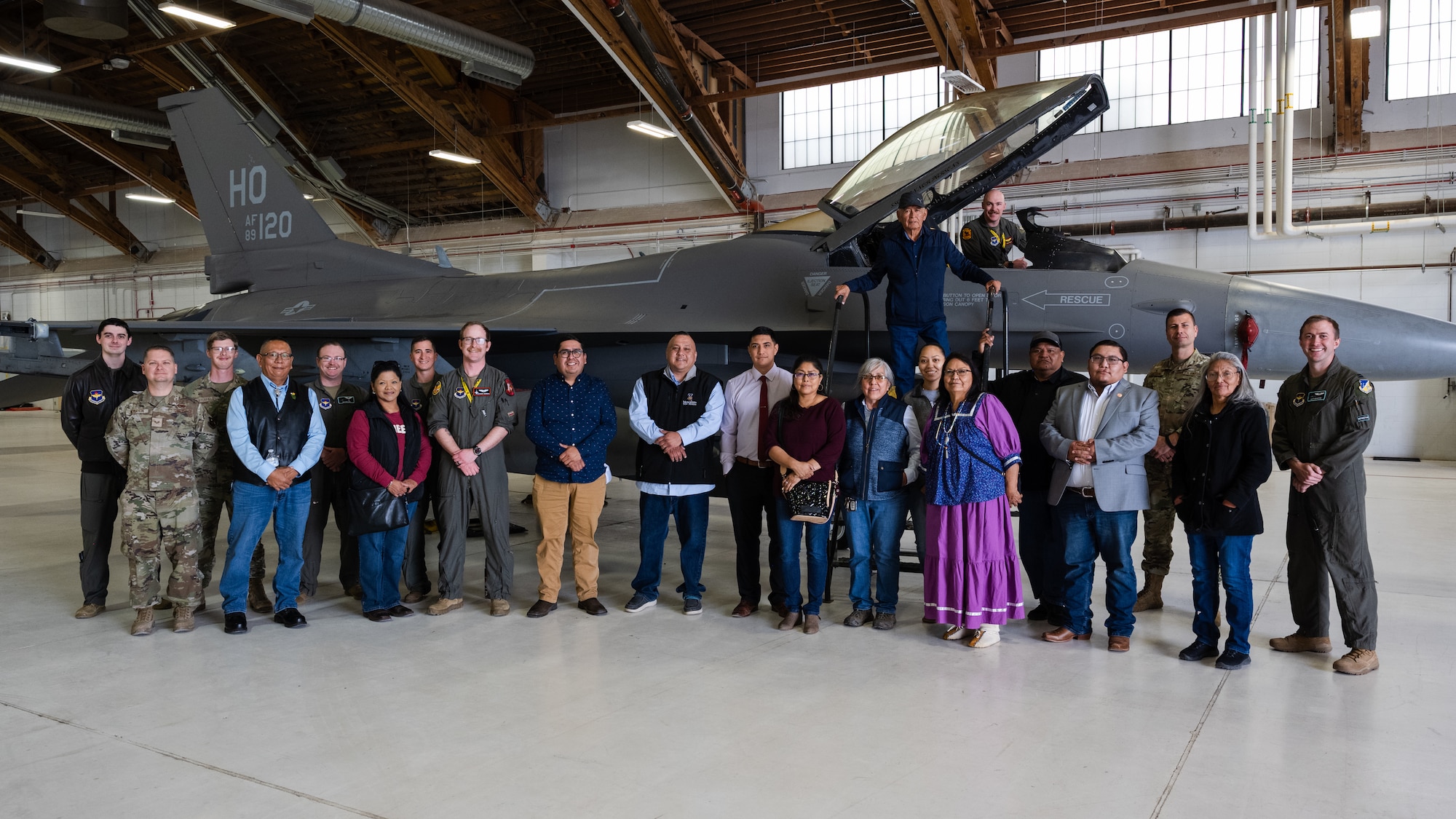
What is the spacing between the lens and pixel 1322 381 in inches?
163

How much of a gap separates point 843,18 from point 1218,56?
238 inches

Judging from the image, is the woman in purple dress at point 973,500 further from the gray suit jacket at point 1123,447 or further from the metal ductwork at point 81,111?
the metal ductwork at point 81,111

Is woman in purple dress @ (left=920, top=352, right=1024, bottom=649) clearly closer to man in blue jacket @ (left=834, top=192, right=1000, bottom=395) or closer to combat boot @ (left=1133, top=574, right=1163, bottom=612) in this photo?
man in blue jacket @ (left=834, top=192, right=1000, bottom=395)

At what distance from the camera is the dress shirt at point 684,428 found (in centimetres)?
495

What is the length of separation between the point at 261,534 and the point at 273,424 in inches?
25.6

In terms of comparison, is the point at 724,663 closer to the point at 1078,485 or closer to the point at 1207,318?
the point at 1078,485

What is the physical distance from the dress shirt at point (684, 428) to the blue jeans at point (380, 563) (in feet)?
4.51

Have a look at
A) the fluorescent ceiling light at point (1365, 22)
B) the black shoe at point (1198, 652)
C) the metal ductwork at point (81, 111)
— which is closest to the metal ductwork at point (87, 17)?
the metal ductwork at point (81, 111)

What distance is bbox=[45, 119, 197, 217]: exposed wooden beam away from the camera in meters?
20.5

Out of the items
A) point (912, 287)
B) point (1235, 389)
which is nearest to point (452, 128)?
point (912, 287)

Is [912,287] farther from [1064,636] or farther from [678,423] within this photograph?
[1064,636]

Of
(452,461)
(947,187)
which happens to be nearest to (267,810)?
(452,461)

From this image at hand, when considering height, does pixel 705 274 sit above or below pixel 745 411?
above

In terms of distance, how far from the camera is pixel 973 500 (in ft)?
14.4
